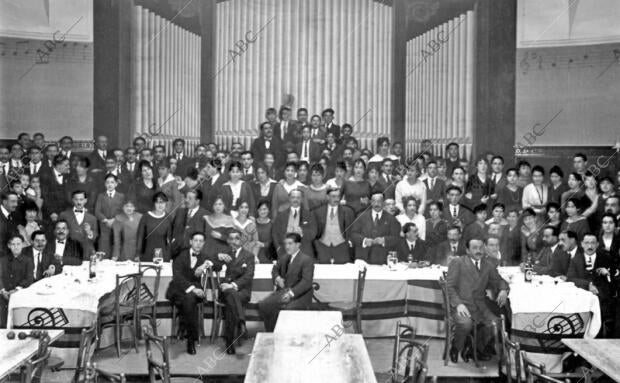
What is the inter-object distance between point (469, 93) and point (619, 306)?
3301 millimetres

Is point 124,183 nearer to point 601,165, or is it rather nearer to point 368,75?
point 368,75

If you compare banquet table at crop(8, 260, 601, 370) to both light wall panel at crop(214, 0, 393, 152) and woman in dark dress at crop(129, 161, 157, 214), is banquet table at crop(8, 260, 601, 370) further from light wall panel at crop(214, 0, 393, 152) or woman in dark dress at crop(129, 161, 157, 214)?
light wall panel at crop(214, 0, 393, 152)

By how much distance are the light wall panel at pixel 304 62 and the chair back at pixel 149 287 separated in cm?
280

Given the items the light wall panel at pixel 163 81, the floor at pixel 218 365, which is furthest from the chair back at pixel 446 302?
the light wall panel at pixel 163 81

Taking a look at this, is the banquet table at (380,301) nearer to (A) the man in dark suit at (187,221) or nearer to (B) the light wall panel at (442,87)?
(A) the man in dark suit at (187,221)

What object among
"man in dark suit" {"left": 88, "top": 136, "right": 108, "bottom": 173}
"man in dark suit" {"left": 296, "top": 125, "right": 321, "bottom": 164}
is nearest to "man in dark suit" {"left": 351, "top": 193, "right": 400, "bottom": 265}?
"man in dark suit" {"left": 296, "top": 125, "right": 321, "bottom": 164}

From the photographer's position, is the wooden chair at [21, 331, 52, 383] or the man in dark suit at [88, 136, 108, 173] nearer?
the wooden chair at [21, 331, 52, 383]

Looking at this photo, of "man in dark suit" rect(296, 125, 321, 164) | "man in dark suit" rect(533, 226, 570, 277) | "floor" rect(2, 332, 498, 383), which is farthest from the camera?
"man in dark suit" rect(296, 125, 321, 164)

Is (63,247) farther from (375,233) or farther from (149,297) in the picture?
(375,233)

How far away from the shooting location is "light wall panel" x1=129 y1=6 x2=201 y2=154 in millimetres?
9422

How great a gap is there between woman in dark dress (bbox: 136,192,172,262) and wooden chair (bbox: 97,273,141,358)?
0.76 metres

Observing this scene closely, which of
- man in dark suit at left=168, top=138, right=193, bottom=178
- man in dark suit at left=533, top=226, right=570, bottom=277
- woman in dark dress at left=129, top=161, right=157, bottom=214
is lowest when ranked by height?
man in dark suit at left=533, top=226, right=570, bottom=277

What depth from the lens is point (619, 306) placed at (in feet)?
23.8

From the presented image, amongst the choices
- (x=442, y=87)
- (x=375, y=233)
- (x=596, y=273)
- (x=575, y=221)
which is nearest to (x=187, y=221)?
(x=375, y=233)
